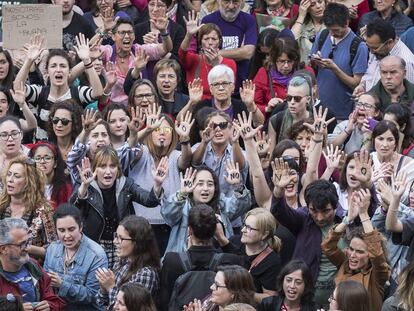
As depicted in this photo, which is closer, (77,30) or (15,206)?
(15,206)

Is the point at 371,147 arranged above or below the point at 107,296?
above

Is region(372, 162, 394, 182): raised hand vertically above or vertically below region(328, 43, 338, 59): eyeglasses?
below

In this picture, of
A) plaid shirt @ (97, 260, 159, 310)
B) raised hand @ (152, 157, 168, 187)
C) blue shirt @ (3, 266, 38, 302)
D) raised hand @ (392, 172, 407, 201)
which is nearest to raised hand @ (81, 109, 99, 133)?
raised hand @ (152, 157, 168, 187)

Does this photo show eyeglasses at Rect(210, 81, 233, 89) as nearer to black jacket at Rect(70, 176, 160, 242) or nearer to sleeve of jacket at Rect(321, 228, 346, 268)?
black jacket at Rect(70, 176, 160, 242)

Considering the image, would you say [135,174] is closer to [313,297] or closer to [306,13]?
[313,297]

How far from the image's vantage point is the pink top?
15961mm

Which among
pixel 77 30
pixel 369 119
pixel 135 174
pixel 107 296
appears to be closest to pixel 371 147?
pixel 369 119

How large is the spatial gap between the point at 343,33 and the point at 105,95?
2.63m

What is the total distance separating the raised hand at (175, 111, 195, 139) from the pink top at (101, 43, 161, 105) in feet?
5.72

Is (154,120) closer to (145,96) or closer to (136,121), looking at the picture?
(136,121)

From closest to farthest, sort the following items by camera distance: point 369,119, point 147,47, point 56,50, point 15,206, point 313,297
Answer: point 313,297, point 15,206, point 369,119, point 56,50, point 147,47

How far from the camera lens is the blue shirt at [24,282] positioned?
12266 millimetres

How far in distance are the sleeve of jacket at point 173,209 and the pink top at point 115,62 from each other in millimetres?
2697

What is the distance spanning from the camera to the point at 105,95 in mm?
15609
